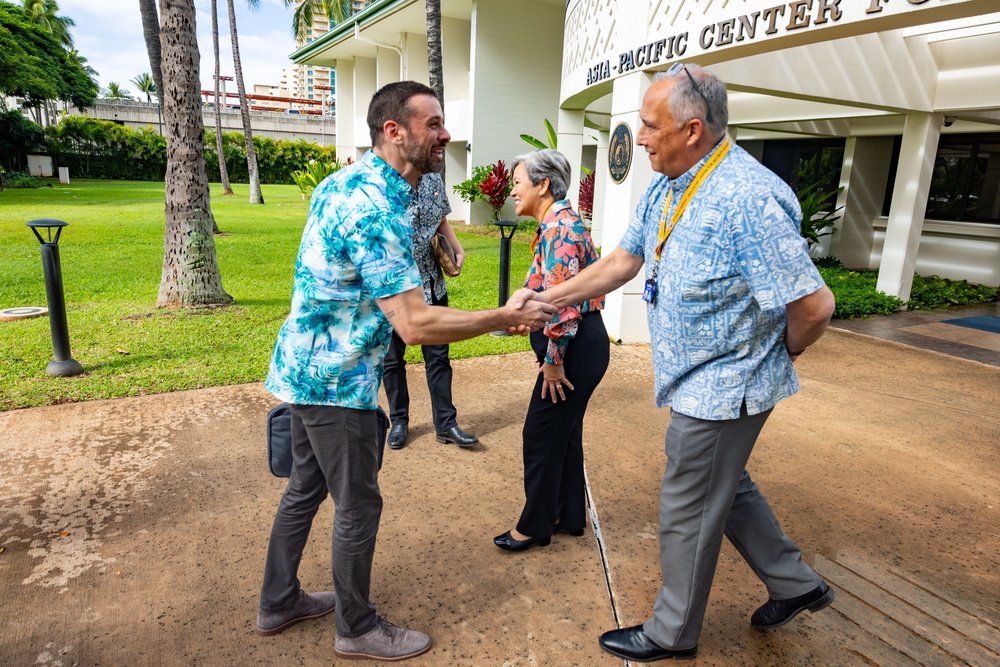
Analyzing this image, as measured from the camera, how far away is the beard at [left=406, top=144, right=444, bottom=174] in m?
2.16

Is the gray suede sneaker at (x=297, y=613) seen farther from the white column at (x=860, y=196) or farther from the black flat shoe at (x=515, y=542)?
the white column at (x=860, y=196)

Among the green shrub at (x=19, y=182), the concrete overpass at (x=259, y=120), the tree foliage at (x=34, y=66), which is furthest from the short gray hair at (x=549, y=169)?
the concrete overpass at (x=259, y=120)

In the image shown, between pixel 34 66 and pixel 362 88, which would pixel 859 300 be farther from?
pixel 34 66

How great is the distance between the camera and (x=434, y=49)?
11.0m

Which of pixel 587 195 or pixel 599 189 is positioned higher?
pixel 599 189

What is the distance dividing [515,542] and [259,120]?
51284mm

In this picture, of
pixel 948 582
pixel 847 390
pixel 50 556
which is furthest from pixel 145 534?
pixel 847 390

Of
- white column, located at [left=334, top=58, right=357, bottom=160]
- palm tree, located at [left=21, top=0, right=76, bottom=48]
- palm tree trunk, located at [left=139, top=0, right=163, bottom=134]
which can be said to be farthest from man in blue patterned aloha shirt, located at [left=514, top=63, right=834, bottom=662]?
palm tree, located at [left=21, top=0, right=76, bottom=48]

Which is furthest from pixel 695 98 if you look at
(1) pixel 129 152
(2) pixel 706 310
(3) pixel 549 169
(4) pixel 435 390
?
(1) pixel 129 152

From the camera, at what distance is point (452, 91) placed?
2012 cm

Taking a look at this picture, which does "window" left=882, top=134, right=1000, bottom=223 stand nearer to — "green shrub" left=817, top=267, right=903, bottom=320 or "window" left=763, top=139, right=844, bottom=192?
"window" left=763, top=139, right=844, bottom=192

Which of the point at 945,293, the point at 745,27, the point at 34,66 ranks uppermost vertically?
the point at 34,66

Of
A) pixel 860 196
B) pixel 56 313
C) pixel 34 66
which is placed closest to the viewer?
pixel 56 313

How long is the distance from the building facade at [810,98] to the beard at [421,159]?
4.13m
